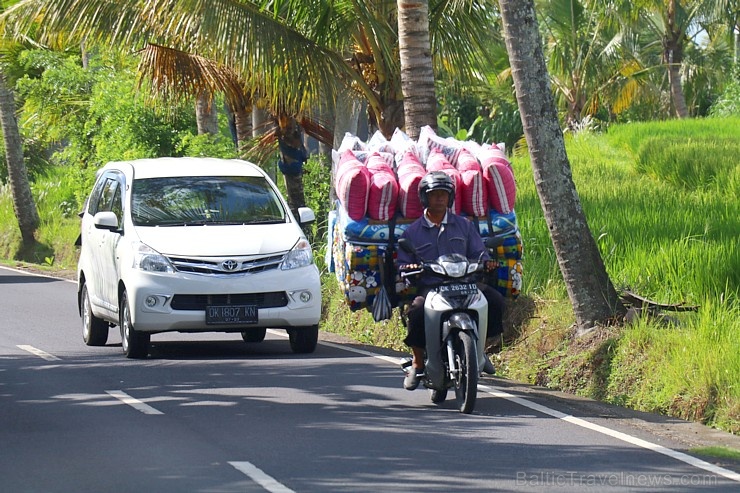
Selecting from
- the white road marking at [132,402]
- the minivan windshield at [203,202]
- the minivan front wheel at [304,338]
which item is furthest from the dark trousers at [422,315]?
the minivan windshield at [203,202]

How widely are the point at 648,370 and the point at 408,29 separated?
6.69 m

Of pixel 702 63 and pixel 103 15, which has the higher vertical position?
pixel 702 63

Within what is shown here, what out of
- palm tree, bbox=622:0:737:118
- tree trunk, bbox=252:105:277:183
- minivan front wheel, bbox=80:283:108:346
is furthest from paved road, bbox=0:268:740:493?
palm tree, bbox=622:0:737:118

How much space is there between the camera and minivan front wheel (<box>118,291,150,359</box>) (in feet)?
44.2

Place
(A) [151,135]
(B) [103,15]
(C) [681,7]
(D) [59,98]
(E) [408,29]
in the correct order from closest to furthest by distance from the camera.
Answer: (E) [408,29] < (B) [103,15] < (A) [151,135] < (D) [59,98] < (C) [681,7]

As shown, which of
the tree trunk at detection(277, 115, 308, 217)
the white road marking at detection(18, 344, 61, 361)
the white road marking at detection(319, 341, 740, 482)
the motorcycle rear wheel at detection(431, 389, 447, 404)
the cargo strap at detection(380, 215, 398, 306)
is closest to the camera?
the white road marking at detection(319, 341, 740, 482)

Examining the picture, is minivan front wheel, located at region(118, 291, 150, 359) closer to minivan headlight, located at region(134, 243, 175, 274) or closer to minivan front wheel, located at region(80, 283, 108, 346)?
minivan headlight, located at region(134, 243, 175, 274)

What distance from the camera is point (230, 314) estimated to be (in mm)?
13156

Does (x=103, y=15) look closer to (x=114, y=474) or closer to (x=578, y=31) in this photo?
(x=114, y=474)

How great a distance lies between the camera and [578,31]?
40.9 metres

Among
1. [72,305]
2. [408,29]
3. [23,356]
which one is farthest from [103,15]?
[23,356]

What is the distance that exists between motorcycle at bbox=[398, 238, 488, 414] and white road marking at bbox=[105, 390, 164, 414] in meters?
2.10

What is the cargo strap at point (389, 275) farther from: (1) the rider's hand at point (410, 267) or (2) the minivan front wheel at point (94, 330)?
(2) the minivan front wheel at point (94, 330)

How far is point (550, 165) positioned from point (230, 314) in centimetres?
Result: 335
